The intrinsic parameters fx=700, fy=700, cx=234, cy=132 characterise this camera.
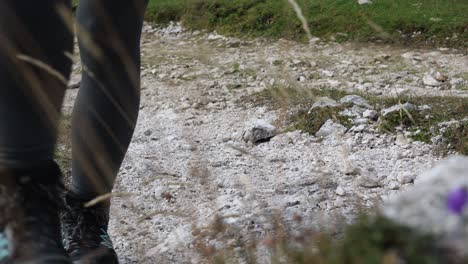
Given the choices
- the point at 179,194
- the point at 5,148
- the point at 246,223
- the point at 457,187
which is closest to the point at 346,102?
the point at 179,194

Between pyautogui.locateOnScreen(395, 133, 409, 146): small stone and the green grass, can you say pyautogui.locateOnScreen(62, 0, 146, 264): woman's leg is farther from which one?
the green grass

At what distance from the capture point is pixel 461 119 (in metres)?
3.40

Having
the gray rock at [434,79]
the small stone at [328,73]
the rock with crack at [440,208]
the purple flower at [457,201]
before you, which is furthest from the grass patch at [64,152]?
the purple flower at [457,201]

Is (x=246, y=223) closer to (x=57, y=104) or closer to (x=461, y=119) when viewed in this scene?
(x=57, y=104)

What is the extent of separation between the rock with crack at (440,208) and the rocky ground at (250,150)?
0.39 meters

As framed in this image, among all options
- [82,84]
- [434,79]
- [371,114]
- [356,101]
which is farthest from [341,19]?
[82,84]

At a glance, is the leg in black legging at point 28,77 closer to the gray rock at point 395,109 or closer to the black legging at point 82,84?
the black legging at point 82,84

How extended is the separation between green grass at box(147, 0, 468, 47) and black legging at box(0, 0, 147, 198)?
3441mm

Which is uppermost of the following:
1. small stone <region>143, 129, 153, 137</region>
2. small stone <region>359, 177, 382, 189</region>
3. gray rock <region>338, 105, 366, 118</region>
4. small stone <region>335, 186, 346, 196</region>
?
small stone <region>335, 186, 346, 196</region>

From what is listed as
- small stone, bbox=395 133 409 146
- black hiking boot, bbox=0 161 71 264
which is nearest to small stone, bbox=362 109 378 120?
small stone, bbox=395 133 409 146

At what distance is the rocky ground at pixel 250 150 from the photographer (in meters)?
2.35

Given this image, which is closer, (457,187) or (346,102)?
(457,187)

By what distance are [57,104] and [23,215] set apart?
28 cm

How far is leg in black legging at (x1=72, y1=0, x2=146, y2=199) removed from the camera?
1.84 m
